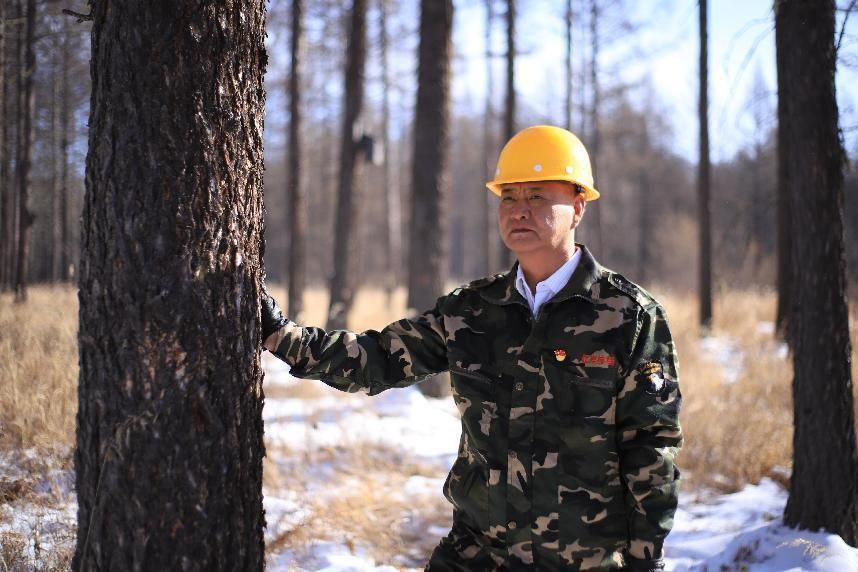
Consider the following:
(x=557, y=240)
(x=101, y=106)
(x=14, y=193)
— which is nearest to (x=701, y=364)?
(x=557, y=240)

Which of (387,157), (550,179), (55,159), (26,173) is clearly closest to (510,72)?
(387,157)

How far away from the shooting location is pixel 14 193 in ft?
40.0

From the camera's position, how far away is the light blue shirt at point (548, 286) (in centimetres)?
245

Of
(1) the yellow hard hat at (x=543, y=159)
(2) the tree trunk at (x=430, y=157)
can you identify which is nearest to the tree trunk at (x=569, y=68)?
(2) the tree trunk at (x=430, y=157)

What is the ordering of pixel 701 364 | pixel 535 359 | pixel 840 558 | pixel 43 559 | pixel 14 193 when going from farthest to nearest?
pixel 14 193
pixel 701 364
pixel 840 558
pixel 43 559
pixel 535 359

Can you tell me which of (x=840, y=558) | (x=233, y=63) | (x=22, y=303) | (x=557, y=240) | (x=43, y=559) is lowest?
(x=840, y=558)

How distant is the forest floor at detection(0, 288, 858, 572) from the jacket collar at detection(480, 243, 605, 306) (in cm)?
185

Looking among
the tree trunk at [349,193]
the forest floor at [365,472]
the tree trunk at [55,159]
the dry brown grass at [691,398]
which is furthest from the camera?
the tree trunk at [55,159]

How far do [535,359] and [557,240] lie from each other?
0.47m

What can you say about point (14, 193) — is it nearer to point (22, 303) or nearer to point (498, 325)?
point (22, 303)

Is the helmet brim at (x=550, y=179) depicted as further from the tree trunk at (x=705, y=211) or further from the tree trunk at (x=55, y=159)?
the tree trunk at (x=55, y=159)

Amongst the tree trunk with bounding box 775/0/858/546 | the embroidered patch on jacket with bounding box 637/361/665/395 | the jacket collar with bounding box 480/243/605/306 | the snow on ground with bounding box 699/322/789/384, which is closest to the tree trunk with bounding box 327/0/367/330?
the snow on ground with bounding box 699/322/789/384

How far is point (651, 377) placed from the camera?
7.31 feet

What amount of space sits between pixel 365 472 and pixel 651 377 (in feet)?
10.5
